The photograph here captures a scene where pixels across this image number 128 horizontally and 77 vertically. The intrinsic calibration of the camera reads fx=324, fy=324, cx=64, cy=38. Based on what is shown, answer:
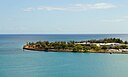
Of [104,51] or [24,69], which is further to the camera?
[104,51]

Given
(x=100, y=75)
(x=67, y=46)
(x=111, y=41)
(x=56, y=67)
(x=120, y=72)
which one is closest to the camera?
(x=100, y=75)

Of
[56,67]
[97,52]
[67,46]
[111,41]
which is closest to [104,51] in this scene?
[97,52]

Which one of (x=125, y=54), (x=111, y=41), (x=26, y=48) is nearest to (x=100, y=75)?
(x=125, y=54)

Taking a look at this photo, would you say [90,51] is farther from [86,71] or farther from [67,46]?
[86,71]

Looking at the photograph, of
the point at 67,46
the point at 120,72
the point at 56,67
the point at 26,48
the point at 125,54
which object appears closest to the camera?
the point at 120,72

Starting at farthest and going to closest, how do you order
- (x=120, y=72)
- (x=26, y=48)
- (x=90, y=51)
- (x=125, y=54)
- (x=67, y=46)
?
1. (x=26, y=48)
2. (x=67, y=46)
3. (x=90, y=51)
4. (x=125, y=54)
5. (x=120, y=72)

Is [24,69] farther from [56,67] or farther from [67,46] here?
[67,46]

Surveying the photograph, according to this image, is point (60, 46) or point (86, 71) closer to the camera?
point (86, 71)

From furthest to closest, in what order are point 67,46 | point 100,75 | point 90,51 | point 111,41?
1. point 111,41
2. point 67,46
3. point 90,51
4. point 100,75
